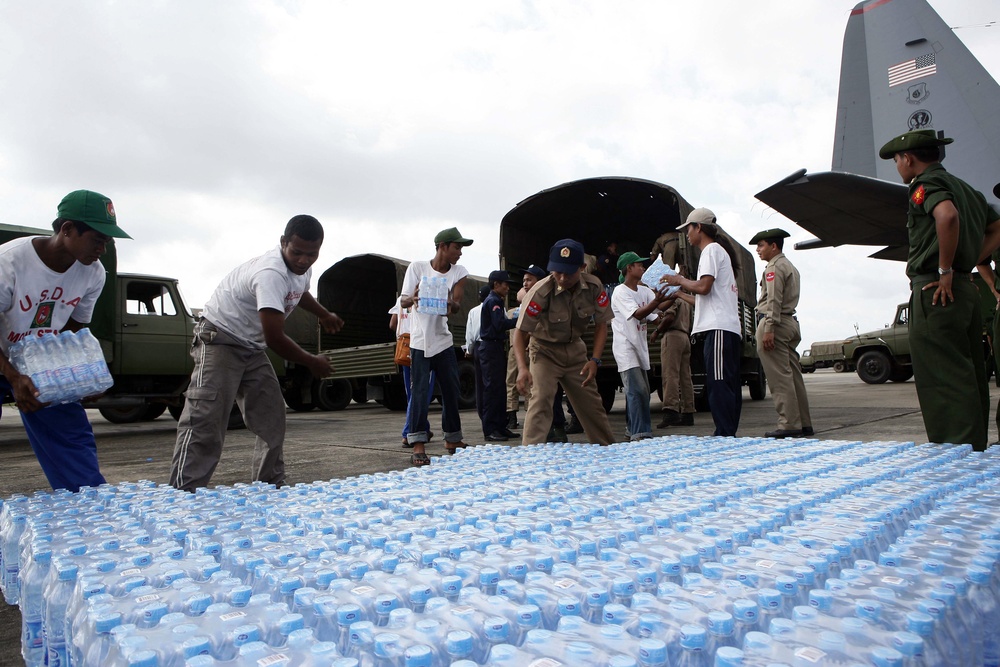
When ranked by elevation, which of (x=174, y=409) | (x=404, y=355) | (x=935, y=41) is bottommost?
(x=174, y=409)

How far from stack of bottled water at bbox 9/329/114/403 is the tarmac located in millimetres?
959

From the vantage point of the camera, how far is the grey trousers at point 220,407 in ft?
10.8

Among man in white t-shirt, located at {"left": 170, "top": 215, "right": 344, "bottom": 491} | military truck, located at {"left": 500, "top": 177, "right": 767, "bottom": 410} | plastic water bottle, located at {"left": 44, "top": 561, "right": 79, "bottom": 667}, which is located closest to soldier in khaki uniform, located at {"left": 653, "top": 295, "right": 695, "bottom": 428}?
military truck, located at {"left": 500, "top": 177, "right": 767, "bottom": 410}

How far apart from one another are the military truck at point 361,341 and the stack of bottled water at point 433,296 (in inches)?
251

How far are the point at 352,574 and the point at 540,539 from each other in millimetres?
490

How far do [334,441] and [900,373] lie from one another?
16.2 m

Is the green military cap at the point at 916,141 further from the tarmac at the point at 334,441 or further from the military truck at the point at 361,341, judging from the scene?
the military truck at the point at 361,341

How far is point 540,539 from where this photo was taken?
1.63 meters

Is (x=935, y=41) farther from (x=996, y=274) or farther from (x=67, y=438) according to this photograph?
(x=67, y=438)

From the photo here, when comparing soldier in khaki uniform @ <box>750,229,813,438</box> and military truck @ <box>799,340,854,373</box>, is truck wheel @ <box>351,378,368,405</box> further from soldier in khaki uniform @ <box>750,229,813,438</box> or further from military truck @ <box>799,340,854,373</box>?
military truck @ <box>799,340,854,373</box>

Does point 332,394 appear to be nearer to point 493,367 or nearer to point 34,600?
point 493,367

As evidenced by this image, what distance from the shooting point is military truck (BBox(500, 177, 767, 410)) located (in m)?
9.32

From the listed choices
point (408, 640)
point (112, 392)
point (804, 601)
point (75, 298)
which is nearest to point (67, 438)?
point (75, 298)

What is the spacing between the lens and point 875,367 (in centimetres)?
1714
